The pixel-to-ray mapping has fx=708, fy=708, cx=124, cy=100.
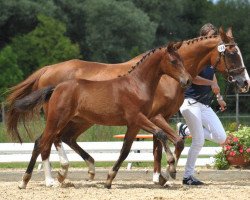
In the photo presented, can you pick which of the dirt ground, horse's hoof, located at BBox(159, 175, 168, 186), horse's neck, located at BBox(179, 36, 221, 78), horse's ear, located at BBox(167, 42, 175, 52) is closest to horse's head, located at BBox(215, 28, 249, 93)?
horse's neck, located at BBox(179, 36, 221, 78)

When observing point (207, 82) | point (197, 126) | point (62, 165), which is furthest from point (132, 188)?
point (207, 82)

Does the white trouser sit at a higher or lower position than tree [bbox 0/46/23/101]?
higher

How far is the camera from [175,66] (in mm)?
8898

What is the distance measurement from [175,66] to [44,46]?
32.3 metres

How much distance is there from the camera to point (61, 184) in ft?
30.7

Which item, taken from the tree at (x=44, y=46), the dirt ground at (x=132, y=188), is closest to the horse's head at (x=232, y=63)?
the dirt ground at (x=132, y=188)

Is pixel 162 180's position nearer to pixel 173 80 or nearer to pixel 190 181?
pixel 190 181

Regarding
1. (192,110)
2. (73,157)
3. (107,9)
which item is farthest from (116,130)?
(107,9)

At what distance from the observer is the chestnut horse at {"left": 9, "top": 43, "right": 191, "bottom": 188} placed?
8.82 m

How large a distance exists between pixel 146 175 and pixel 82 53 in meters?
36.2

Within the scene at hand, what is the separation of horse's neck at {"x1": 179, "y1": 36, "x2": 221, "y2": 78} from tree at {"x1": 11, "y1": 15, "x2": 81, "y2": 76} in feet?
102

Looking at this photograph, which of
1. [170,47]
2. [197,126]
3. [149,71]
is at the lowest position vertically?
[197,126]

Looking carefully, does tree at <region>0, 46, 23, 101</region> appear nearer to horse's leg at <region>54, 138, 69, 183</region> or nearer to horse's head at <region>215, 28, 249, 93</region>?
horse's leg at <region>54, 138, 69, 183</region>

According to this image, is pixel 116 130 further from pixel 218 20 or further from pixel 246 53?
pixel 218 20
